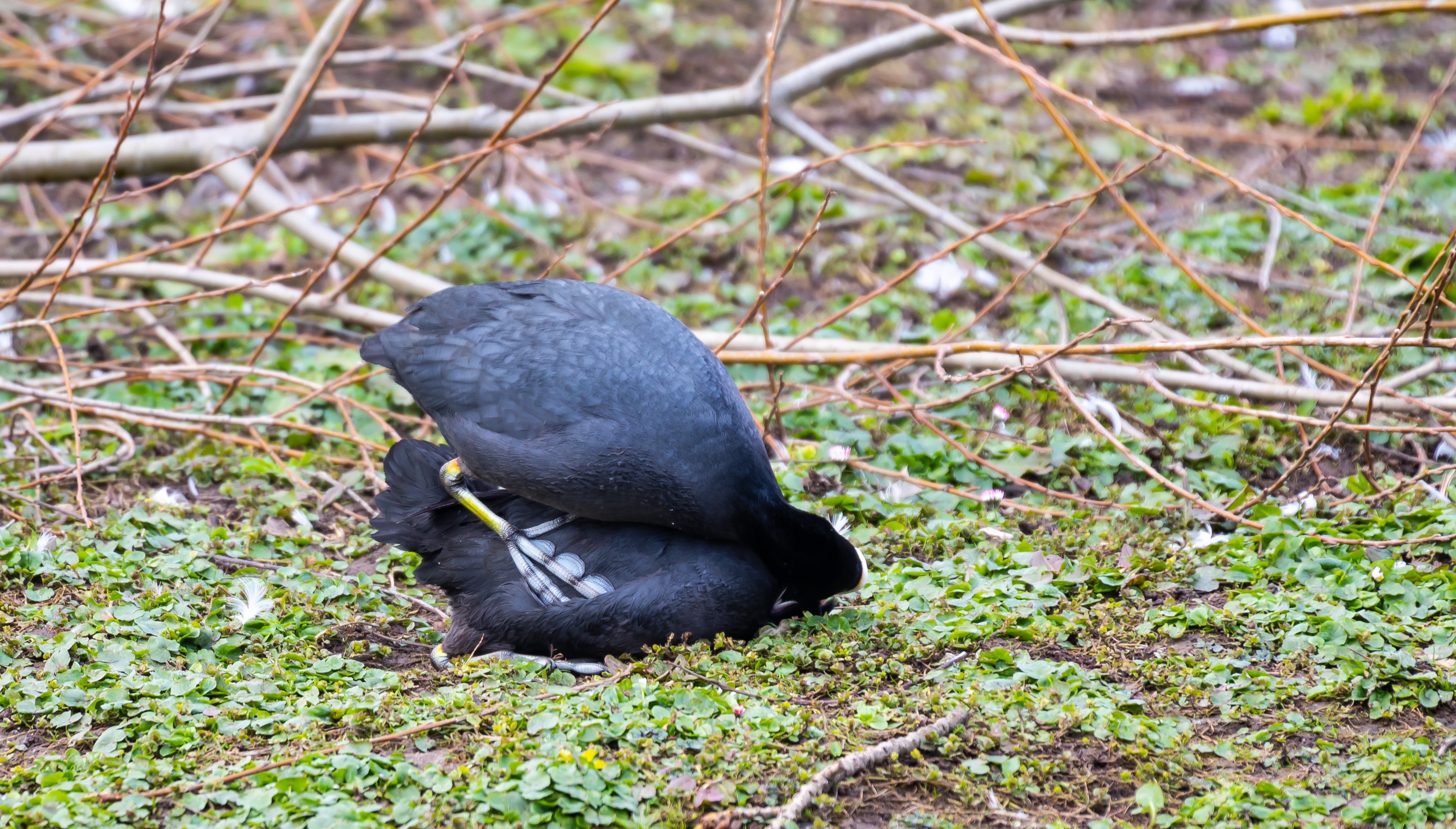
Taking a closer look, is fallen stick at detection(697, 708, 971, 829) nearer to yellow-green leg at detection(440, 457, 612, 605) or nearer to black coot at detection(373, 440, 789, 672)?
black coot at detection(373, 440, 789, 672)

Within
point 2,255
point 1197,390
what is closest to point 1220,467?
point 1197,390

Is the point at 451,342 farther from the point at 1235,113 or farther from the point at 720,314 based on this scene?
the point at 1235,113

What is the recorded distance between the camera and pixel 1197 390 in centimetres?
466

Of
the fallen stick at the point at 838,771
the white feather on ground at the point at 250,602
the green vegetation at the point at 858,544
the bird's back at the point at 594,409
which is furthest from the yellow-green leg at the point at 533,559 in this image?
the fallen stick at the point at 838,771

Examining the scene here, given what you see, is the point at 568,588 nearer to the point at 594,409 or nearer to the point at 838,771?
the point at 594,409

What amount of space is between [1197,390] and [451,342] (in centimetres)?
274

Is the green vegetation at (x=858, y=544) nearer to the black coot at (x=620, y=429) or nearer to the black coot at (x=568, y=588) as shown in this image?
the black coot at (x=568, y=588)

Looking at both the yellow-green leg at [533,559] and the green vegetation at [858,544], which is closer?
the green vegetation at [858,544]

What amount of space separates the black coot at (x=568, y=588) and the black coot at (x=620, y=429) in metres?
0.09

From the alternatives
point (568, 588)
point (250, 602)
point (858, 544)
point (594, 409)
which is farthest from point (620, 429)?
point (250, 602)

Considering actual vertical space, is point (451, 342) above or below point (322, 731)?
above

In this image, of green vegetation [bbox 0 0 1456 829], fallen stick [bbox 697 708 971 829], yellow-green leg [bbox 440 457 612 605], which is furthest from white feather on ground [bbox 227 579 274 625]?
fallen stick [bbox 697 708 971 829]

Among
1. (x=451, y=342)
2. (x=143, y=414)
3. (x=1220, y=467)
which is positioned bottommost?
Answer: (x=1220, y=467)

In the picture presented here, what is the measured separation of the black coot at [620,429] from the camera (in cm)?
331
